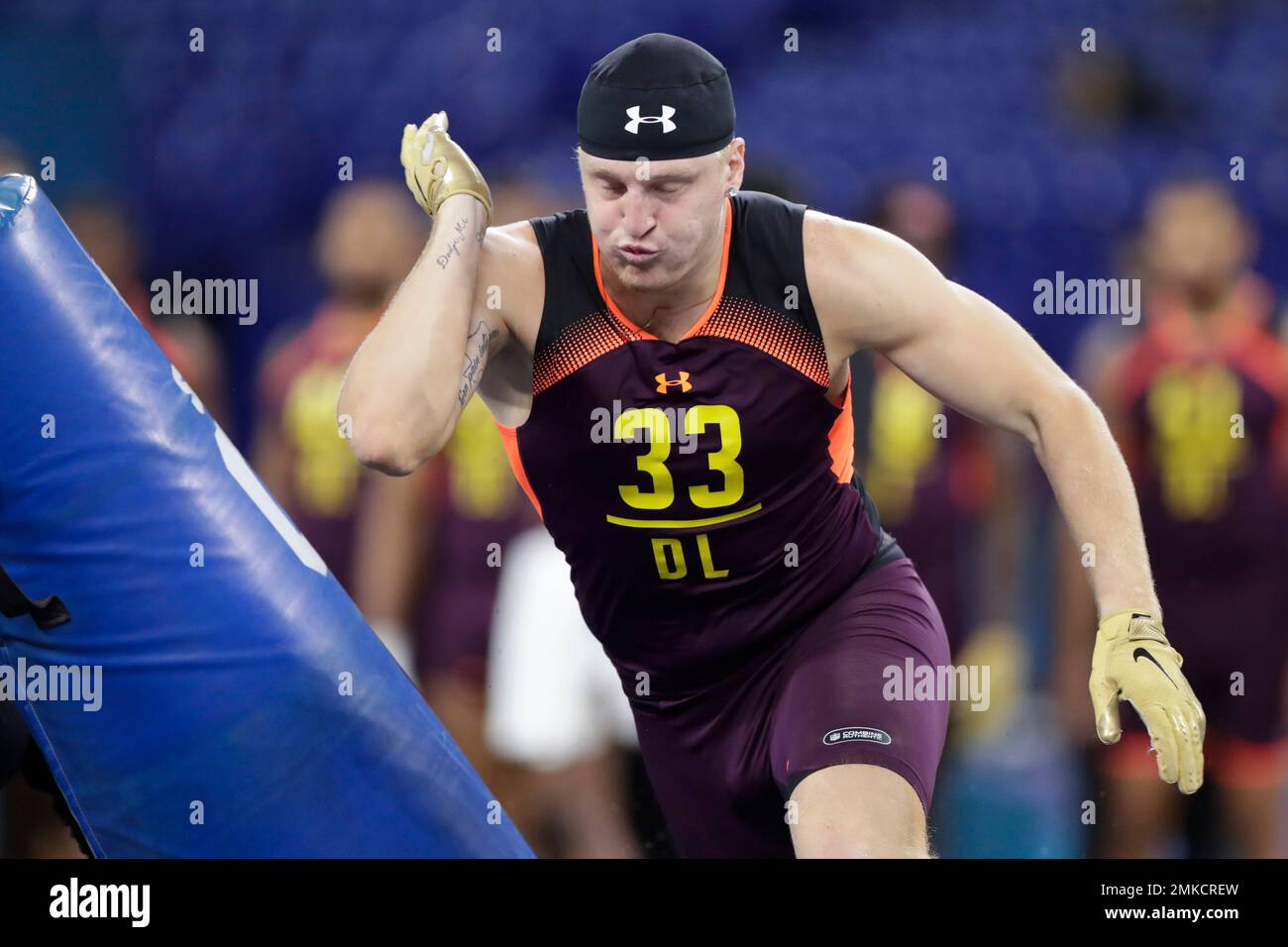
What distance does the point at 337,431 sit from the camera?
16.8ft

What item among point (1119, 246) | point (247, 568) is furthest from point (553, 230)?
point (1119, 246)

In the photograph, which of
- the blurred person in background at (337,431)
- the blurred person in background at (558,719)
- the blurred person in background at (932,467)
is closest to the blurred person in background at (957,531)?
the blurred person in background at (932,467)

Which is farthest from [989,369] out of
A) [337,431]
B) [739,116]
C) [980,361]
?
[739,116]

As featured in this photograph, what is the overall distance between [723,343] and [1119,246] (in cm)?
312

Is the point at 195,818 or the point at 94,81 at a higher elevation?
the point at 94,81

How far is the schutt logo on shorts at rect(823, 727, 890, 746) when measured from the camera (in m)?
2.90

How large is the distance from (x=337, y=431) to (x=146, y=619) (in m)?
1.94

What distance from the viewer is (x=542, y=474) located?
10.5ft

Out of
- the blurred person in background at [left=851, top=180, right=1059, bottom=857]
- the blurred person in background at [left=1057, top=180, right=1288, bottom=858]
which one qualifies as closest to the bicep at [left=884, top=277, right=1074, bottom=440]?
the blurred person in background at [left=851, top=180, right=1059, bottom=857]

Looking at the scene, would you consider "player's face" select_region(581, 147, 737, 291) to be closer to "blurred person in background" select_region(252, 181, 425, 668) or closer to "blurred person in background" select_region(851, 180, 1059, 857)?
"blurred person in background" select_region(851, 180, 1059, 857)

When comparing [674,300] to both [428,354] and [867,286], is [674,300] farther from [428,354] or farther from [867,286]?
[428,354]

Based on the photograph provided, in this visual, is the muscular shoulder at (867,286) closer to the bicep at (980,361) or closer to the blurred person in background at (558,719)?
the bicep at (980,361)

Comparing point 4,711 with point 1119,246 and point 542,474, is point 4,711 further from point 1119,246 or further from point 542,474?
point 1119,246

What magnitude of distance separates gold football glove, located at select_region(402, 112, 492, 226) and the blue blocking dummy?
69cm
